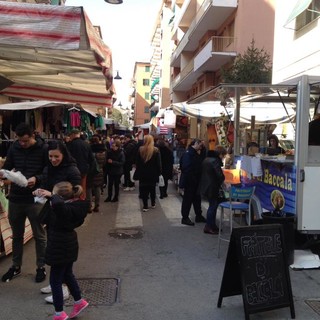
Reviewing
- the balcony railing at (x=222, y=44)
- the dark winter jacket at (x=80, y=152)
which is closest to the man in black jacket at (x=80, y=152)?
the dark winter jacket at (x=80, y=152)

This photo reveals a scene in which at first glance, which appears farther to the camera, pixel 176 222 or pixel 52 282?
pixel 176 222

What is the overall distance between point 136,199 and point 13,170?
6981mm

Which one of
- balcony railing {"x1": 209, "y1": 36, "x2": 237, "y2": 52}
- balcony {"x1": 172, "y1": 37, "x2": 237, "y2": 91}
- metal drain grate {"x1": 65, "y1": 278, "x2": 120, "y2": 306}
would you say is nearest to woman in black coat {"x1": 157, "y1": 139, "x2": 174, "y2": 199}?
metal drain grate {"x1": 65, "y1": 278, "x2": 120, "y2": 306}

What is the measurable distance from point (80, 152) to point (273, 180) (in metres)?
3.82

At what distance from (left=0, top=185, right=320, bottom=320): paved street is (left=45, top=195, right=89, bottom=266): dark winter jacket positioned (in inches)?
27.2

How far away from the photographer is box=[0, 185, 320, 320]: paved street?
430 cm

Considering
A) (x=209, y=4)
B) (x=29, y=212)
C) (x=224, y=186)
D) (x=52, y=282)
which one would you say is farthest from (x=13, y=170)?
(x=209, y=4)

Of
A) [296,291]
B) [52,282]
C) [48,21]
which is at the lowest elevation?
[296,291]

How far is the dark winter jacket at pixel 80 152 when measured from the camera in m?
8.43

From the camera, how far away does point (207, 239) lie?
24.2ft

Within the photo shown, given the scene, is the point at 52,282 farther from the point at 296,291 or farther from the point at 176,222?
the point at 176,222

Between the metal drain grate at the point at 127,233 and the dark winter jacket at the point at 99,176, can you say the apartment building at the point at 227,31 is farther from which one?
→ the metal drain grate at the point at 127,233

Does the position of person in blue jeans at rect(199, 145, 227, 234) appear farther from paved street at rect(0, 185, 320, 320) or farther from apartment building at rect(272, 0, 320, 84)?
apartment building at rect(272, 0, 320, 84)

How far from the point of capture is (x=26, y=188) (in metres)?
4.92
